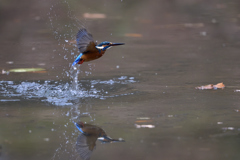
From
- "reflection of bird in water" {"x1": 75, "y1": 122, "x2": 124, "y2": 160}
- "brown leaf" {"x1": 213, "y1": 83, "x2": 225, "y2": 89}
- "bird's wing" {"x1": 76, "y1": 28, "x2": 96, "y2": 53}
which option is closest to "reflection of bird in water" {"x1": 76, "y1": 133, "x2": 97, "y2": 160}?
"reflection of bird in water" {"x1": 75, "y1": 122, "x2": 124, "y2": 160}

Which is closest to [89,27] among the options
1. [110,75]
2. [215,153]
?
[110,75]

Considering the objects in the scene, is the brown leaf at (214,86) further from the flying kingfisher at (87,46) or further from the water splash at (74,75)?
the water splash at (74,75)

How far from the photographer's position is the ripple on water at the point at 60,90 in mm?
5285

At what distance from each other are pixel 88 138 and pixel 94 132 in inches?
6.2

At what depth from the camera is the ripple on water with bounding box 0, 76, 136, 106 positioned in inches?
208

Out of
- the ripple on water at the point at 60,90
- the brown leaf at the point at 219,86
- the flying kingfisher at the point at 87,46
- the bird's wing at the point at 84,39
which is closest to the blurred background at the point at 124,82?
the ripple on water at the point at 60,90

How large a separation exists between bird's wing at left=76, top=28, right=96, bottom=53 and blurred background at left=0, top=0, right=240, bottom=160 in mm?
604

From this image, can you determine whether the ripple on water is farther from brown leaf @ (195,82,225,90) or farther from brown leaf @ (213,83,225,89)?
brown leaf @ (213,83,225,89)

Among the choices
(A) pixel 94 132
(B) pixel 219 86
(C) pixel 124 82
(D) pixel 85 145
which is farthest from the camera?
(C) pixel 124 82

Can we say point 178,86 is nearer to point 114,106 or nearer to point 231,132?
point 114,106

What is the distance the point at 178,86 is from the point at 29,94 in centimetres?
179

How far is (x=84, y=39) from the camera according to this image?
195 inches

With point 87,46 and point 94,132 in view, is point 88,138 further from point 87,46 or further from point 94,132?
point 87,46

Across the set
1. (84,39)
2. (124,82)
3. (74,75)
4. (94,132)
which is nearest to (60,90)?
(74,75)
